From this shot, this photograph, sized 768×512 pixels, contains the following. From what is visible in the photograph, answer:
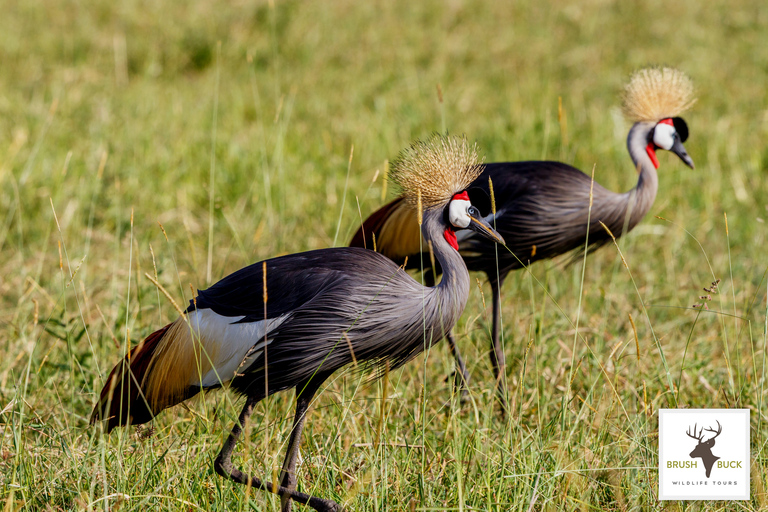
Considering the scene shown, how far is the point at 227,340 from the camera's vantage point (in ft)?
7.43

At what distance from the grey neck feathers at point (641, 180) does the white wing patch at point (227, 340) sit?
1.66 meters

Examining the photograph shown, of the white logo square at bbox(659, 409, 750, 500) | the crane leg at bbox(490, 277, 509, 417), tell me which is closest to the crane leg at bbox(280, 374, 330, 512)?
the crane leg at bbox(490, 277, 509, 417)

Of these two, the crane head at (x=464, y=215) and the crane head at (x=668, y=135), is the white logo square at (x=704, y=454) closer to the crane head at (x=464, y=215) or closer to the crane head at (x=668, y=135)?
the crane head at (x=464, y=215)

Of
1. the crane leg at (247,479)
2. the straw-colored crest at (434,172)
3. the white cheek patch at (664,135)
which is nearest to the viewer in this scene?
the crane leg at (247,479)

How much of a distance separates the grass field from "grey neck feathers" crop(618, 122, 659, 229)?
302mm

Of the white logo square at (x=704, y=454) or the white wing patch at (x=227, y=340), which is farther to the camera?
the white wing patch at (x=227, y=340)

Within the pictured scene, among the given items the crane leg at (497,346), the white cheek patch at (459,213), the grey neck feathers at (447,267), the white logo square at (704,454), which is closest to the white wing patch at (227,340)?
the grey neck feathers at (447,267)

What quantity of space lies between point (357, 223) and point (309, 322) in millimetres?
1959

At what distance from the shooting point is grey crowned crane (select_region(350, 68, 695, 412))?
318cm

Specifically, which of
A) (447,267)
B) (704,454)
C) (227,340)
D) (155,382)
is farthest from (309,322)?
(704,454)

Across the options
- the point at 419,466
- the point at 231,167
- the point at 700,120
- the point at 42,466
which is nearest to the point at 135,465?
the point at 42,466

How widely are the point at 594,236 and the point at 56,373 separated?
2.08 m

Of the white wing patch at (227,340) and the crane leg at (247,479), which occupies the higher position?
the white wing patch at (227,340)

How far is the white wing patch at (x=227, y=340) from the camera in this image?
2193 millimetres
